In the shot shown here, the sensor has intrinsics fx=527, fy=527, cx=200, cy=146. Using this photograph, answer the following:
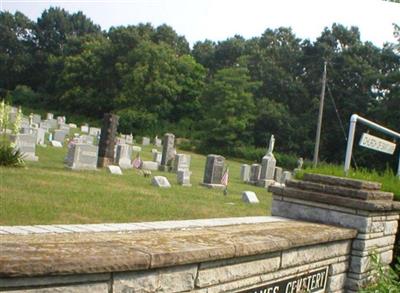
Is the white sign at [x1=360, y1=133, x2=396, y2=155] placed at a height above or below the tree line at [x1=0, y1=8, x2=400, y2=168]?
below

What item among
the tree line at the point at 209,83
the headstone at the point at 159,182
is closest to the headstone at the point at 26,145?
the headstone at the point at 159,182

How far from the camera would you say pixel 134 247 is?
2439 mm

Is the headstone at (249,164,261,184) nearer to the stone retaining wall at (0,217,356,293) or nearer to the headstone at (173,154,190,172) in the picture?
the headstone at (173,154,190,172)

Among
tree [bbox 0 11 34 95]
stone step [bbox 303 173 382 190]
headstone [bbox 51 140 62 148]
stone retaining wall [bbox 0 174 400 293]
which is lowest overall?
headstone [bbox 51 140 62 148]

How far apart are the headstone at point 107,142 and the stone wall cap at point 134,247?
535 inches

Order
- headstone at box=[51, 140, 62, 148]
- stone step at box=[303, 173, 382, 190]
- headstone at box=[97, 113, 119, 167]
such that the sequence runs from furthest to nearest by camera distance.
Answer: headstone at box=[51, 140, 62, 148]
headstone at box=[97, 113, 119, 167]
stone step at box=[303, 173, 382, 190]

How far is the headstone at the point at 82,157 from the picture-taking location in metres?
14.9

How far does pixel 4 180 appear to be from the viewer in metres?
10.8

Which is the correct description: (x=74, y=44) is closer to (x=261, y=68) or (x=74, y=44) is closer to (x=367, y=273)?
(x=261, y=68)

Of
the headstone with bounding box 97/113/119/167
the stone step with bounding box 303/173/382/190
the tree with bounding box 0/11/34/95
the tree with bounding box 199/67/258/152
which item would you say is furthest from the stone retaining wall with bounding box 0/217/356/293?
the tree with bounding box 0/11/34/95

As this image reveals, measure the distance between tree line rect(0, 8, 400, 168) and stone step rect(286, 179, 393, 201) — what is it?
3301 cm

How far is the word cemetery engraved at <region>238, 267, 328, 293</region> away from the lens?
3400mm

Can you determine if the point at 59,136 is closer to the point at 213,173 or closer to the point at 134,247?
the point at 213,173

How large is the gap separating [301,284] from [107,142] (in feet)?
46.2
